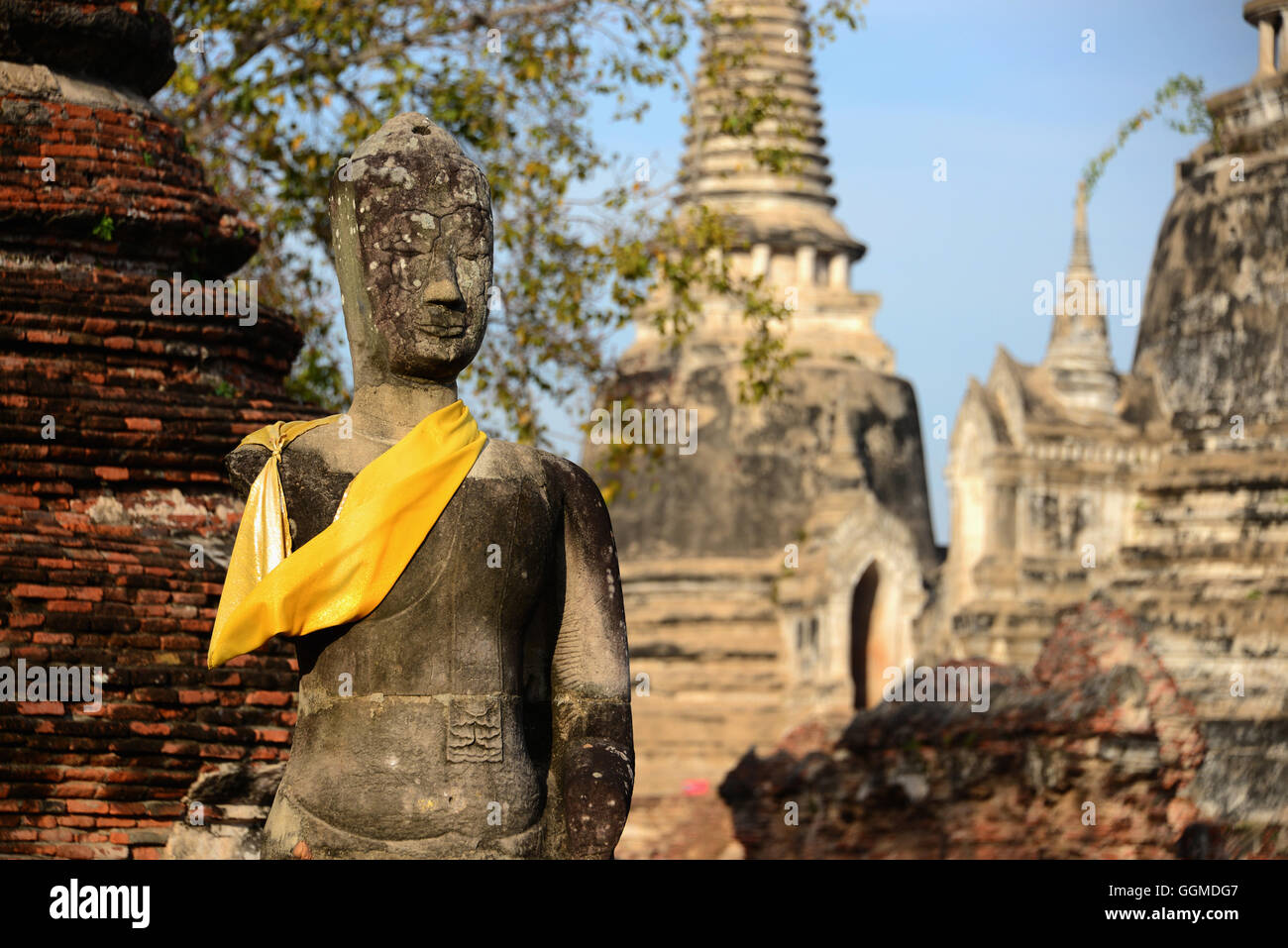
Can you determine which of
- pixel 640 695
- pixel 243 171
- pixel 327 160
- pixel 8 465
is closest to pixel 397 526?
pixel 8 465

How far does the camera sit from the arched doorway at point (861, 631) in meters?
25.8

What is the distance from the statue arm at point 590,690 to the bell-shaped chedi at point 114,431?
280cm

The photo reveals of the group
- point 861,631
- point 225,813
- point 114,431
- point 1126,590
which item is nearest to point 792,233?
point 861,631

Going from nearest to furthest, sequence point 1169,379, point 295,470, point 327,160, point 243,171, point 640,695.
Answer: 1. point 295,470
2. point 327,160
3. point 243,171
4. point 1169,379
5. point 640,695

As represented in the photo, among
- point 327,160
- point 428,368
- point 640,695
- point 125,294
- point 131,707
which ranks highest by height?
point 327,160

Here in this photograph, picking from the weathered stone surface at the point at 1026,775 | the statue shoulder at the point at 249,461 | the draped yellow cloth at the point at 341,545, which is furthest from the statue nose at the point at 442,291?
the weathered stone surface at the point at 1026,775

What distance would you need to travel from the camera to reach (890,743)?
13.6m

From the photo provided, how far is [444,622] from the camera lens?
485 cm

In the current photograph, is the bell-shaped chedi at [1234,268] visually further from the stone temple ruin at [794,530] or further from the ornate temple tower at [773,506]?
the ornate temple tower at [773,506]

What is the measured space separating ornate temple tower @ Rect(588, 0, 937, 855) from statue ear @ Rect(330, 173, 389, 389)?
17191mm

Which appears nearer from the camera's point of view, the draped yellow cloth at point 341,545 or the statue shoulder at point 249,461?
the draped yellow cloth at point 341,545

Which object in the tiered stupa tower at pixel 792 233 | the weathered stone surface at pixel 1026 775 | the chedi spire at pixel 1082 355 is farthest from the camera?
the tiered stupa tower at pixel 792 233
